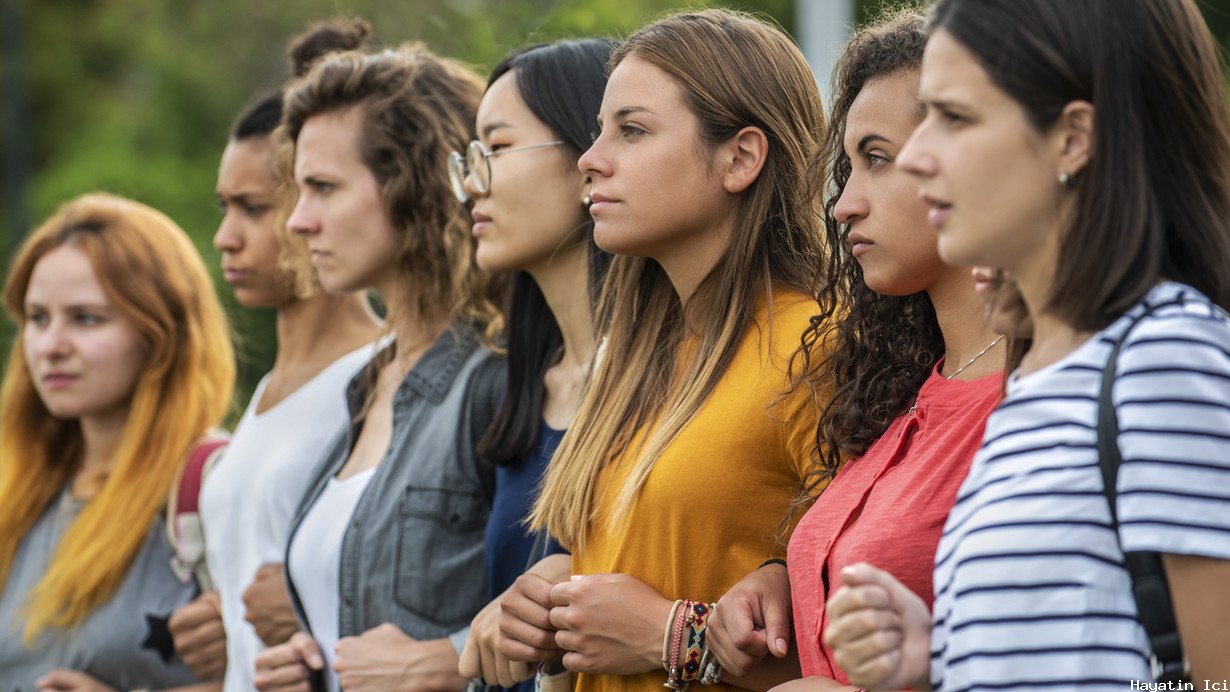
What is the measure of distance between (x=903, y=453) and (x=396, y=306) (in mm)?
2080

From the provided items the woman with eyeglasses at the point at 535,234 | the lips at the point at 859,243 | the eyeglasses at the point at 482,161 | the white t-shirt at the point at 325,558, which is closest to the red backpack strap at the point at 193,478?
the white t-shirt at the point at 325,558

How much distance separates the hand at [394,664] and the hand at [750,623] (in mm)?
1098

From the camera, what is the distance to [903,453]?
8.20 feet

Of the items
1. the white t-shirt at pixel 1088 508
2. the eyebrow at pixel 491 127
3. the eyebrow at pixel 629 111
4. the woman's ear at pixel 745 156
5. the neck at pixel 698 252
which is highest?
the eyebrow at pixel 491 127

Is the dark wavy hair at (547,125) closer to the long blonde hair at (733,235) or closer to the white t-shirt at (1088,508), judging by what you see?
the long blonde hair at (733,235)

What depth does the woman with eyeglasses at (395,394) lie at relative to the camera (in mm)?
3764

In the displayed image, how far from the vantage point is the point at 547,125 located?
3586mm

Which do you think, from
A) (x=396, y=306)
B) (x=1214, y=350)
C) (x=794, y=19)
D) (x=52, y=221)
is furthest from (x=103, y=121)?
(x=1214, y=350)

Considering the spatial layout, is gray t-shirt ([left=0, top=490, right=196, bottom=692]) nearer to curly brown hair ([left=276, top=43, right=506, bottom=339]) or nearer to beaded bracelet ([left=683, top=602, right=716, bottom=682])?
curly brown hair ([left=276, top=43, right=506, bottom=339])

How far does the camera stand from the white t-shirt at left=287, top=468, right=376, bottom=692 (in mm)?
3930

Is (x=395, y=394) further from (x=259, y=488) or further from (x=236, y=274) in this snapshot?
(x=236, y=274)

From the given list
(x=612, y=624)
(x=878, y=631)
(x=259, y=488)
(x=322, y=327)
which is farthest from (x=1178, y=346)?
(x=322, y=327)

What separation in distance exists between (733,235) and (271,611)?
6.31 feet

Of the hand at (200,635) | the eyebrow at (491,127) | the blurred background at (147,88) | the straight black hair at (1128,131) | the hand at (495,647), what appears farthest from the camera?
the blurred background at (147,88)
